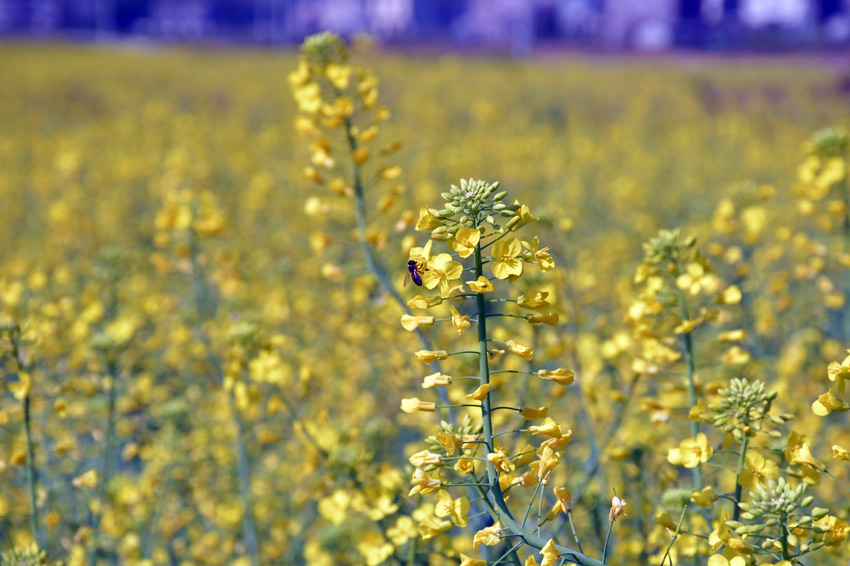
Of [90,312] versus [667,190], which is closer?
[90,312]

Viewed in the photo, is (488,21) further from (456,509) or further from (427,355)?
(456,509)

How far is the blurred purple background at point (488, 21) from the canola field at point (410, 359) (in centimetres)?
474

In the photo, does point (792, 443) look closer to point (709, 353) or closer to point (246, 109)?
point (709, 353)

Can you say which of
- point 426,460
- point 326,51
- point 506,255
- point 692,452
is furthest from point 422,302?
point 326,51

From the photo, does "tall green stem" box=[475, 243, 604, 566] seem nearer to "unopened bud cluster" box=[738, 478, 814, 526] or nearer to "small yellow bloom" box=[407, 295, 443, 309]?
"small yellow bloom" box=[407, 295, 443, 309]

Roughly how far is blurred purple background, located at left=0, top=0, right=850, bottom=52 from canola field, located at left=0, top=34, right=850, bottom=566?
4.74 meters

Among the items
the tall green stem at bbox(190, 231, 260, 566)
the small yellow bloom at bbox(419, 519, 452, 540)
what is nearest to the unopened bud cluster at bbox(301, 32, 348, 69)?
the tall green stem at bbox(190, 231, 260, 566)

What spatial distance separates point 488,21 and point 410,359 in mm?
59341

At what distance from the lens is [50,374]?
12.6 ft

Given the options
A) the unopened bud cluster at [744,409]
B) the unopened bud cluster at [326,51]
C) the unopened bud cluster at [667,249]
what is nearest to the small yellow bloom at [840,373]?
the unopened bud cluster at [744,409]

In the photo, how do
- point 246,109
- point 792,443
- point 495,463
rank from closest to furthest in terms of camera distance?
point 495,463 → point 792,443 → point 246,109

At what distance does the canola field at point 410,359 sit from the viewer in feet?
4.75

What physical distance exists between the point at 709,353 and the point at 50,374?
4177 millimetres

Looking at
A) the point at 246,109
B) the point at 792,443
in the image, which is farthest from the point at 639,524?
the point at 246,109
